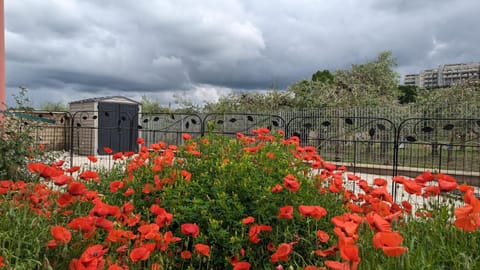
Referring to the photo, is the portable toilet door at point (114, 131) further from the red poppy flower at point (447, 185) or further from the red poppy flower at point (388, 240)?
the red poppy flower at point (388, 240)

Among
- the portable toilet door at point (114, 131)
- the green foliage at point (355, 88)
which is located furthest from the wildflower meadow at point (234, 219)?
the green foliage at point (355, 88)

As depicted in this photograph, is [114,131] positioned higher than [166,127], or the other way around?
[166,127]

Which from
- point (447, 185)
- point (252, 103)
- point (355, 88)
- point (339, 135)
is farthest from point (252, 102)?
point (447, 185)

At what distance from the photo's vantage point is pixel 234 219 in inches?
105

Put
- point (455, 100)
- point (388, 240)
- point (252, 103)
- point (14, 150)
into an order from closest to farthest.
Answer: point (388, 240) < point (14, 150) < point (455, 100) < point (252, 103)

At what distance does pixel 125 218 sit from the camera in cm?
215

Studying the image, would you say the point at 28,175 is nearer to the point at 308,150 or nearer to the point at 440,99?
the point at 308,150

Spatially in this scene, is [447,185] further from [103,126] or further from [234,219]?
[103,126]

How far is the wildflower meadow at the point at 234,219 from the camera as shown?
1.60 meters

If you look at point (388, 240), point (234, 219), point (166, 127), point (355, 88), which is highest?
point (355, 88)

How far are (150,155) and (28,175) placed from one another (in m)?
1.90

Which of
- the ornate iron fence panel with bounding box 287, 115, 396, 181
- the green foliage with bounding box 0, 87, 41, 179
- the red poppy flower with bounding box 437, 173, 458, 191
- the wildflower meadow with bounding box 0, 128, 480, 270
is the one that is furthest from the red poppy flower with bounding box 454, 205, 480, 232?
the ornate iron fence panel with bounding box 287, 115, 396, 181

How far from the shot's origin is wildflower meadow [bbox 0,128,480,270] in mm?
1604

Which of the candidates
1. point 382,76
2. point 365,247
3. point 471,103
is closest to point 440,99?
point 471,103
